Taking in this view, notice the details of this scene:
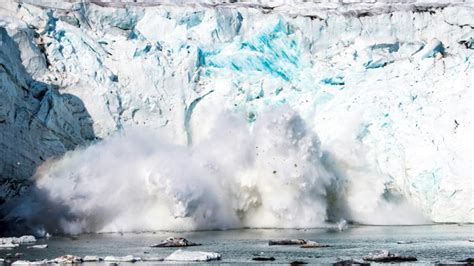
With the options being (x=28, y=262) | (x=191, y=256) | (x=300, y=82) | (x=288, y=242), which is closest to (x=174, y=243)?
(x=288, y=242)

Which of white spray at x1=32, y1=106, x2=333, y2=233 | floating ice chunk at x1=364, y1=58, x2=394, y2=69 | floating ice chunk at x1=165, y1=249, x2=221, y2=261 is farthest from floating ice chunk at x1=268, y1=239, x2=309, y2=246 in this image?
floating ice chunk at x1=364, y1=58, x2=394, y2=69

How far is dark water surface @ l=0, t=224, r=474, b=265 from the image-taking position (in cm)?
2602

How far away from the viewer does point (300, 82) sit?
40.5 meters

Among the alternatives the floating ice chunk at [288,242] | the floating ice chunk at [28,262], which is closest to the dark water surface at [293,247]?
the floating ice chunk at [288,242]

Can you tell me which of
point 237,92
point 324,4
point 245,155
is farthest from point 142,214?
point 324,4

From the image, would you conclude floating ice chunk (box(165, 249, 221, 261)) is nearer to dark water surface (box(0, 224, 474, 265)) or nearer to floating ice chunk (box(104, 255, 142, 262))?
dark water surface (box(0, 224, 474, 265))

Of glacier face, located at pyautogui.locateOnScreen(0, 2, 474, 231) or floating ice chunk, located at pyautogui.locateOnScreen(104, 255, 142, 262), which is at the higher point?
glacier face, located at pyautogui.locateOnScreen(0, 2, 474, 231)

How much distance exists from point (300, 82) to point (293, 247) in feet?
42.2

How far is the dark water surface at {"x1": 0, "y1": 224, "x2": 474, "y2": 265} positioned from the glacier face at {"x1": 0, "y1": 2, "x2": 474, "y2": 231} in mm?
1652

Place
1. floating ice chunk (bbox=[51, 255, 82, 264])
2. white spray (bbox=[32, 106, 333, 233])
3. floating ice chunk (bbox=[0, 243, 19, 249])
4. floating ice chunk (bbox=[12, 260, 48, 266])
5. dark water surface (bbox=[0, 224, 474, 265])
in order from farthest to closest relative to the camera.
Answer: white spray (bbox=[32, 106, 333, 233]), floating ice chunk (bbox=[0, 243, 19, 249]), dark water surface (bbox=[0, 224, 474, 265]), floating ice chunk (bbox=[51, 255, 82, 264]), floating ice chunk (bbox=[12, 260, 48, 266])

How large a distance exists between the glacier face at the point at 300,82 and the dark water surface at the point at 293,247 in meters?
1.65

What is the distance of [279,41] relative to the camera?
4228cm

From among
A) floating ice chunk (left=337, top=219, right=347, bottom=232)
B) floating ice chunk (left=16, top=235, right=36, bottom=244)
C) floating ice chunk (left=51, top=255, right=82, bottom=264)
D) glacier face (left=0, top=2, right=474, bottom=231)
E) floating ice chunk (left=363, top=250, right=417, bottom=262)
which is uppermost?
glacier face (left=0, top=2, right=474, bottom=231)

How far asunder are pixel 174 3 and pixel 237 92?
5.80 metres
